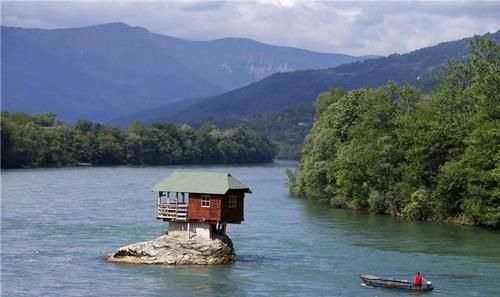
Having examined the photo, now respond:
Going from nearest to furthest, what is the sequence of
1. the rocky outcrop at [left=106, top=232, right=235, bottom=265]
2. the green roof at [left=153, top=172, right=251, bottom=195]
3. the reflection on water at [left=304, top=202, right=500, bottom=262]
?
the rocky outcrop at [left=106, top=232, right=235, bottom=265] < the green roof at [left=153, top=172, right=251, bottom=195] < the reflection on water at [left=304, top=202, right=500, bottom=262]

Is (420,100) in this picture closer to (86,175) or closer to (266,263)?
(266,263)

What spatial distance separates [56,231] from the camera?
8000 cm

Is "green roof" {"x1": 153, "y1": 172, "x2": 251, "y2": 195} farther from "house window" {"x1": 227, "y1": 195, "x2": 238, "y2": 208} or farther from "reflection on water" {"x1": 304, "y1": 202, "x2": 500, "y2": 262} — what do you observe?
"reflection on water" {"x1": 304, "y1": 202, "x2": 500, "y2": 262}

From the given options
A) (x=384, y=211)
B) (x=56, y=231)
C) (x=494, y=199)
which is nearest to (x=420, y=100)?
(x=384, y=211)

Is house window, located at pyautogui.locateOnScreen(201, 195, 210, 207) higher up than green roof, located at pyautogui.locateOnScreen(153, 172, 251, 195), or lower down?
lower down

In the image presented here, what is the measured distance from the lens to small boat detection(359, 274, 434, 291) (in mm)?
54938

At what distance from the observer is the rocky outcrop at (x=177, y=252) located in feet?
204

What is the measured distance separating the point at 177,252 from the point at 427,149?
4199 cm

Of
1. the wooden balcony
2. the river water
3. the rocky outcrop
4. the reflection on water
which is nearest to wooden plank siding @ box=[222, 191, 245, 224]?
the rocky outcrop

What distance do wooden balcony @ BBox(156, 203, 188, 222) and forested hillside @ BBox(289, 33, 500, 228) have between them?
3349cm

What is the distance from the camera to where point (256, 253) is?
6869 centimetres

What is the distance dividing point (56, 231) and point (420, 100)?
1874 inches

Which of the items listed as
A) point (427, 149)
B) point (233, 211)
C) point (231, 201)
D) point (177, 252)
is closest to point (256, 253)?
point (233, 211)

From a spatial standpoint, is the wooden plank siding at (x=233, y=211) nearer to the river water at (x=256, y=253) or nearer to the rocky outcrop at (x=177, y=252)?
the rocky outcrop at (x=177, y=252)
